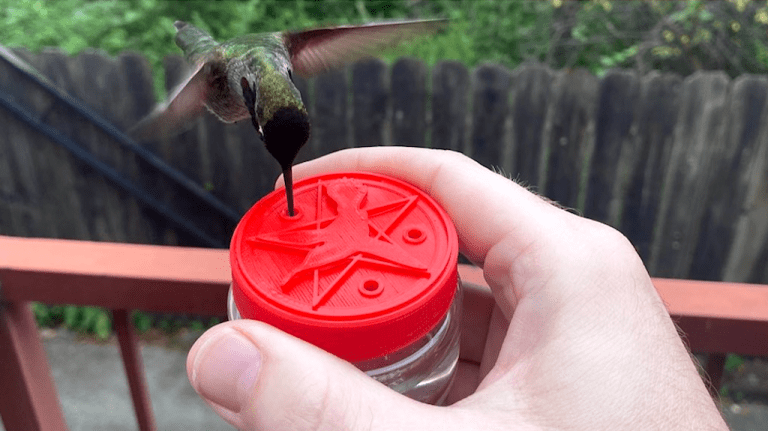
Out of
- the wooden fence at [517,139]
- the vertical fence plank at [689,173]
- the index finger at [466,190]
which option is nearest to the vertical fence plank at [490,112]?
the wooden fence at [517,139]

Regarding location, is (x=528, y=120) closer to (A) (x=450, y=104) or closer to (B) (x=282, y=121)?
(A) (x=450, y=104)

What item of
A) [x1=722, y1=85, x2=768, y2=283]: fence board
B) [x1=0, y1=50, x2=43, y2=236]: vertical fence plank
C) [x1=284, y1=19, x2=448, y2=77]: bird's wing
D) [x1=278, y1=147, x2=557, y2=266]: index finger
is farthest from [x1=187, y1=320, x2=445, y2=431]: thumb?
[x1=0, y1=50, x2=43, y2=236]: vertical fence plank

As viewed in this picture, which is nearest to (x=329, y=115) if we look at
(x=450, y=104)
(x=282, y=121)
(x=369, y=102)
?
(x=369, y=102)

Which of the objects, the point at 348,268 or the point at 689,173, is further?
the point at 689,173

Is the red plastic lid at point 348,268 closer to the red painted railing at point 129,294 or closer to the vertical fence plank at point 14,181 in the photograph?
the red painted railing at point 129,294

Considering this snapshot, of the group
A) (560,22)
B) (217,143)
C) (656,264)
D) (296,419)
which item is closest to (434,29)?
(296,419)

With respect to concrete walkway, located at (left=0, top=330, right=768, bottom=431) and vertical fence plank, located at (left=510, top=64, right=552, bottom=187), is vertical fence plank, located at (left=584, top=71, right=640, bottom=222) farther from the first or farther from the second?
concrete walkway, located at (left=0, top=330, right=768, bottom=431)
